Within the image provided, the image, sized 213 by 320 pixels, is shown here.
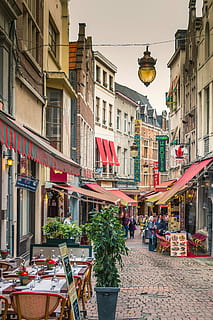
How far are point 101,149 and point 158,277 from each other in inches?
977

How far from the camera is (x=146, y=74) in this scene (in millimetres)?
13625

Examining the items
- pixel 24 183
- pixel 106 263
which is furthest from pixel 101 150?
pixel 106 263

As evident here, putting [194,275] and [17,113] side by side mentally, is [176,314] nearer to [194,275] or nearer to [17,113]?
[194,275]

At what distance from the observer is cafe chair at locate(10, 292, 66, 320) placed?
746 centimetres

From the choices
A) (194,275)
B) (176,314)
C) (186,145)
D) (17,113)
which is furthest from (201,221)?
(176,314)

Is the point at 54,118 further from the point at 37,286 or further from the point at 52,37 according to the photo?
the point at 37,286

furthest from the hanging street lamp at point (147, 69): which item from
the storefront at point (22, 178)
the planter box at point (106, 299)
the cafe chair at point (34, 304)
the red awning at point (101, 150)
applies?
the red awning at point (101, 150)

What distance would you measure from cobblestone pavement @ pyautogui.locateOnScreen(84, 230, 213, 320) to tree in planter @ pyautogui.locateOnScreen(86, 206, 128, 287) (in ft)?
4.27

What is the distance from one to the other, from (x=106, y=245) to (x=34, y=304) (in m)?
2.21

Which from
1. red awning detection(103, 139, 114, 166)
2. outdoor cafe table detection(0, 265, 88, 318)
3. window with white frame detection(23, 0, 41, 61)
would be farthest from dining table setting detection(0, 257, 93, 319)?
red awning detection(103, 139, 114, 166)

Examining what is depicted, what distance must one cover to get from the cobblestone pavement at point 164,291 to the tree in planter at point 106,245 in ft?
4.27

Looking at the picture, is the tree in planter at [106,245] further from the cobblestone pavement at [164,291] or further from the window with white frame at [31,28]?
the window with white frame at [31,28]

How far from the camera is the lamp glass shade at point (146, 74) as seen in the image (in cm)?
1361

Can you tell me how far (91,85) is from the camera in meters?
39.3
